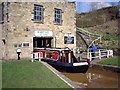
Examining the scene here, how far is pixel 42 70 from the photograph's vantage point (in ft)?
44.7

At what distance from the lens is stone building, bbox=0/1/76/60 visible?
19.8 metres

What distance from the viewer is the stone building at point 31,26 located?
1975cm

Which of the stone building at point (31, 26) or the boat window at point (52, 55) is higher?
the stone building at point (31, 26)

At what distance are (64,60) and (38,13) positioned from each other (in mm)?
5218

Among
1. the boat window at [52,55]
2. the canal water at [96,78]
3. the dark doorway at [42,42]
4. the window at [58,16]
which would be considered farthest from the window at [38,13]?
the canal water at [96,78]

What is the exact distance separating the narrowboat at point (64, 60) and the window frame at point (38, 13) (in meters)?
2.84

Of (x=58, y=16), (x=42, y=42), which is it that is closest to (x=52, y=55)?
(x=58, y=16)

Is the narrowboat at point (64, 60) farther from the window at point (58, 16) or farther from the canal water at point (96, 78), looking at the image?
the window at point (58, 16)

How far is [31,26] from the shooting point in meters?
20.5

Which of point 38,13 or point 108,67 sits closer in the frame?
point 108,67

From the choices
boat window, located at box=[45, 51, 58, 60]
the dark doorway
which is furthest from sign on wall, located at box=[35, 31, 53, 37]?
boat window, located at box=[45, 51, 58, 60]

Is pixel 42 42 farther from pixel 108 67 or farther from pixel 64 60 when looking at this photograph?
pixel 108 67

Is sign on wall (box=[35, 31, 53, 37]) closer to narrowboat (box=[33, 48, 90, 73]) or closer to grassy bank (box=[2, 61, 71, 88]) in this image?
narrowboat (box=[33, 48, 90, 73])

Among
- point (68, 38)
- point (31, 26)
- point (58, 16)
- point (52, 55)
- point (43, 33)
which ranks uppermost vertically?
point (58, 16)
